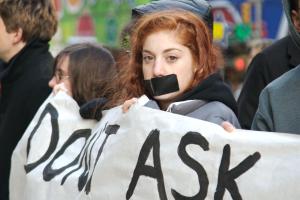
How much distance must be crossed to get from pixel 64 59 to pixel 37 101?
1.01 feet

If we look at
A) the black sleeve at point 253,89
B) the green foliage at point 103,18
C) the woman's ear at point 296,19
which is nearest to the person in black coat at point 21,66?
the black sleeve at point 253,89

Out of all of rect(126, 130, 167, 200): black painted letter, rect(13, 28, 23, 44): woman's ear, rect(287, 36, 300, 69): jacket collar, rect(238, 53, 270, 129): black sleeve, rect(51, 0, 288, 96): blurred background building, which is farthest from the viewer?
rect(51, 0, 288, 96): blurred background building

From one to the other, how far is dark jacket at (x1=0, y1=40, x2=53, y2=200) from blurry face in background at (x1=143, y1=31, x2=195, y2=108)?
1231 millimetres

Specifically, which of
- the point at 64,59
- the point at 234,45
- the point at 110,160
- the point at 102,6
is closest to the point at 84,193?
the point at 110,160

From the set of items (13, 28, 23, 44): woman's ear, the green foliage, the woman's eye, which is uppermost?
the woman's eye

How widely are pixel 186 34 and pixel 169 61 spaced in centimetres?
13

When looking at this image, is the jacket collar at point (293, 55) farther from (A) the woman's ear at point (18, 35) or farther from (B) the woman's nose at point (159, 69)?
(A) the woman's ear at point (18, 35)

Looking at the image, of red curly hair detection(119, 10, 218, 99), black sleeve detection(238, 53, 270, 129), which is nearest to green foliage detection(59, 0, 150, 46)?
black sleeve detection(238, 53, 270, 129)

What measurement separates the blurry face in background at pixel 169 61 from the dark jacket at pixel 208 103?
81 millimetres

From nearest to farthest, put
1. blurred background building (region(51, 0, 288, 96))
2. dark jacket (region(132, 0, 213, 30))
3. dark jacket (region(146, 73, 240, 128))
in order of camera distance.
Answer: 1. dark jacket (region(146, 73, 240, 128))
2. dark jacket (region(132, 0, 213, 30))
3. blurred background building (region(51, 0, 288, 96))

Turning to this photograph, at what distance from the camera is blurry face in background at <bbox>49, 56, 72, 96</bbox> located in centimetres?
398

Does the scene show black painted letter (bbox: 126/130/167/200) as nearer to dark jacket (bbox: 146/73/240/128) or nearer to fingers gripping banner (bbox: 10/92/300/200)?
fingers gripping banner (bbox: 10/92/300/200)

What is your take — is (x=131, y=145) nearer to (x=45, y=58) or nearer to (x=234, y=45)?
(x=45, y=58)

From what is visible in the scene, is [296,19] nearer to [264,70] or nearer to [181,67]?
[181,67]
